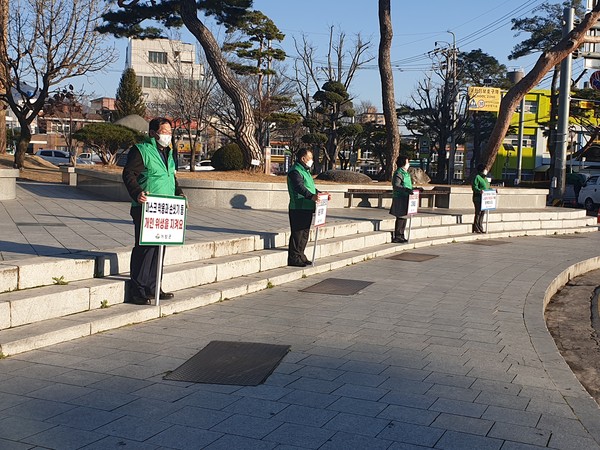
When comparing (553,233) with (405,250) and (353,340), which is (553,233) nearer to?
(405,250)

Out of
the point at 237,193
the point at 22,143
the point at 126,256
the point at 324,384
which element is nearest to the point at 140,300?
the point at 126,256

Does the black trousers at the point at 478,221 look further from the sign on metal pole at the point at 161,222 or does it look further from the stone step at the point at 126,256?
the sign on metal pole at the point at 161,222

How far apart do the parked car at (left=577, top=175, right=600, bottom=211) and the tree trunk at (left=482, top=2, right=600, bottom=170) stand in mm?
10039

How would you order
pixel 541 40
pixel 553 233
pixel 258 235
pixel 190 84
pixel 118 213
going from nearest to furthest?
pixel 258 235 < pixel 118 213 < pixel 553 233 < pixel 190 84 < pixel 541 40

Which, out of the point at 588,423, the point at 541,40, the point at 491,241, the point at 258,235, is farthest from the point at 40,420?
the point at 541,40

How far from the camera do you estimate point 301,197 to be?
1082cm

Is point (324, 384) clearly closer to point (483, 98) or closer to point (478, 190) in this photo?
point (478, 190)

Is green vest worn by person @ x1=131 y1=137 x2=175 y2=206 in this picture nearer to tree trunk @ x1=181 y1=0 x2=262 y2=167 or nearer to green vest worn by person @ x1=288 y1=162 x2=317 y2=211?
green vest worn by person @ x1=288 y1=162 x2=317 y2=211

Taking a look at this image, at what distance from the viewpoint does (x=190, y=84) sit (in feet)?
149

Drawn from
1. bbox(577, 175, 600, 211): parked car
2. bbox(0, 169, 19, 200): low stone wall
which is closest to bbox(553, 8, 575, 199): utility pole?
Answer: bbox(577, 175, 600, 211): parked car

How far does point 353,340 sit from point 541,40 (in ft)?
156

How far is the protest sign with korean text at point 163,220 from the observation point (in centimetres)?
718

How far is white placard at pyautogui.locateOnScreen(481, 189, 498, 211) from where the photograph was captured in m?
17.7

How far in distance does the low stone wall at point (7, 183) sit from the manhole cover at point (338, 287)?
9161mm
